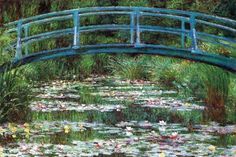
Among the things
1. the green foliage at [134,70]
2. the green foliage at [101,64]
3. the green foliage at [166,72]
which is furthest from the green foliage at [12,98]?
the green foliage at [101,64]

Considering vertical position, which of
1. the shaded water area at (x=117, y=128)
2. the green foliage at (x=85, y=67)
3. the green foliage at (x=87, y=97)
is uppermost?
the green foliage at (x=85, y=67)

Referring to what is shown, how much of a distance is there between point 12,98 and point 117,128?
195cm

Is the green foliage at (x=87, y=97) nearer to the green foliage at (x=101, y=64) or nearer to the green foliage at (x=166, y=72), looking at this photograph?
the green foliage at (x=166, y=72)

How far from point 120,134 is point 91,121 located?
158cm

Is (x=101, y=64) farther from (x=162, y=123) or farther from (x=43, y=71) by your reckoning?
(x=162, y=123)

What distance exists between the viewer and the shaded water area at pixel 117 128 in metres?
9.83

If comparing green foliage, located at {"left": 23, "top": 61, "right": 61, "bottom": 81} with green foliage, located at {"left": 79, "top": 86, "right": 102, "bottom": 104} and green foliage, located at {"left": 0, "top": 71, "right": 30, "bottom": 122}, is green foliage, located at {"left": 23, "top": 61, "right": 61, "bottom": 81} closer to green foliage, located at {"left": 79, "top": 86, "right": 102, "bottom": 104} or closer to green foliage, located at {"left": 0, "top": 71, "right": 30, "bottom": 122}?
green foliage, located at {"left": 79, "top": 86, "right": 102, "bottom": 104}

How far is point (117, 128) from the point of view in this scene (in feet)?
38.9

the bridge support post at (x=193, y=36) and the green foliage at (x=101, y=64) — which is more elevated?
the green foliage at (x=101, y=64)

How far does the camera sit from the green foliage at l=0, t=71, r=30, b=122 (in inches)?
482

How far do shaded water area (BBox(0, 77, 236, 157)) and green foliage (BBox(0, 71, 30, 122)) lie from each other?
31 centimetres

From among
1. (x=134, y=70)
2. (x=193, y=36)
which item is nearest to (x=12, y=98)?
(x=193, y=36)

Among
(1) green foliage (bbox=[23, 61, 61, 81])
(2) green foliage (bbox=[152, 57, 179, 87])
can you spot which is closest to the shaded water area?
(2) green foliage (bbox=[152, 57, 179, 87])

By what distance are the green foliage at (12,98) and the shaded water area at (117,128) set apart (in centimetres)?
31
